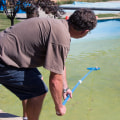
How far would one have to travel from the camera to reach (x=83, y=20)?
5.71 feet

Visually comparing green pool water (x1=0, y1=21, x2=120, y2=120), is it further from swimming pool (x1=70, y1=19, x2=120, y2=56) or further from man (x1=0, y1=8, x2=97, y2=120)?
man (x1=0, y1=8, x2=97, y2=120)

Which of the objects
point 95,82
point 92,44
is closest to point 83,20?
point 95,82

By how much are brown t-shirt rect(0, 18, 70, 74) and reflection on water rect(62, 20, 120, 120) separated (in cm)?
139

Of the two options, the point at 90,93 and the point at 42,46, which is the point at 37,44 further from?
the point at 90,93

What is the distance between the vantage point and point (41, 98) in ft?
6.52

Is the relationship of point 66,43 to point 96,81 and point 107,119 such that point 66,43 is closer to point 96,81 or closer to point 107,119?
point 107,119

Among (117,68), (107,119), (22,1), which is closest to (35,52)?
(107,119)

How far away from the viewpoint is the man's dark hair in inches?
68.7

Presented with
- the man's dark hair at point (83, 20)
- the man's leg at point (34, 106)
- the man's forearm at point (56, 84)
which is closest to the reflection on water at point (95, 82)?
the man's leg at point (34, 106)

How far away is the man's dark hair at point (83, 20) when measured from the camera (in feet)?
5.72

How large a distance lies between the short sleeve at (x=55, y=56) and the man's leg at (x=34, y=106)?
38 cm

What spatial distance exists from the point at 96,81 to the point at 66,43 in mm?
2484

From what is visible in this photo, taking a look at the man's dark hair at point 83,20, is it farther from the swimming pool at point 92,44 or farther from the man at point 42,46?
→ the swimming pool at point 92,44

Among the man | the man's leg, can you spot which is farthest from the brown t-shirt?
the man's leg
